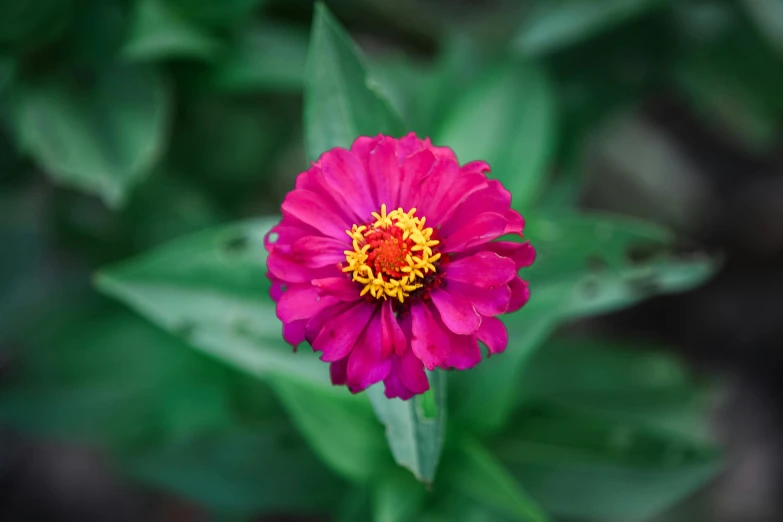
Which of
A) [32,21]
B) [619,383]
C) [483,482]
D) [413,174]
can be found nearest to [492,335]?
[413,174]

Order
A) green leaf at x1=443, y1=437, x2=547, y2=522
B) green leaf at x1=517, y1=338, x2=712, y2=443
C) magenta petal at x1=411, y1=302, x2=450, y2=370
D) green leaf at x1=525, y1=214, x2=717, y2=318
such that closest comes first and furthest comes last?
magenta petal at x1=411, y1=302, x2=450, y2=370, green leaf at x1=443, y1=437, x2=547, y2=522, green leaf at x1=525, y1=214, x2=717, y2=318, green leaf at x1=517, y1=338, x2=712, y2=443

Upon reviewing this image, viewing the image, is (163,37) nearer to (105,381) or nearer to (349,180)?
(349,180)

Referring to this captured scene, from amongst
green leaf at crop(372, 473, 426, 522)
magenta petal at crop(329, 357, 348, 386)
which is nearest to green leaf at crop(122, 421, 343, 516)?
green leaf at crop(372, 473, 426, 522)

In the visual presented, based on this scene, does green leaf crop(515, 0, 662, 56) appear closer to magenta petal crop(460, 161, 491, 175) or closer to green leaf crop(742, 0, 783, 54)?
green leaf crop(742, 0, 783, 54)

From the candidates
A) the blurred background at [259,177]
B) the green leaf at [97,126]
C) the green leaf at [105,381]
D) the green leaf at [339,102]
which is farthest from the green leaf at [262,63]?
the green leaf at [105,381]

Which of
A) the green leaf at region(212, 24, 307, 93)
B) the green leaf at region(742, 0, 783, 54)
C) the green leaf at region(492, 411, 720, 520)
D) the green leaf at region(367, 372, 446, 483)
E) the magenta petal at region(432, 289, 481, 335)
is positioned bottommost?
the green leaf at region(492, 411, 720, 520)

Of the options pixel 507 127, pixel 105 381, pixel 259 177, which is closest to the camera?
pixel 507 127

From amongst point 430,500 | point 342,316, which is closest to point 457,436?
point 430,500
